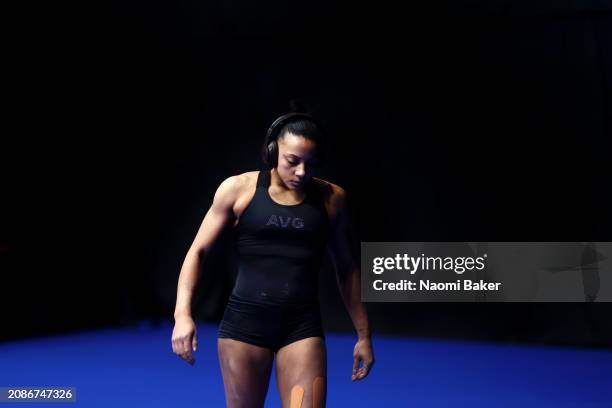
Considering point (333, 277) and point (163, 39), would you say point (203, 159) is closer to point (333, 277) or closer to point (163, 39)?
point (163, 39)

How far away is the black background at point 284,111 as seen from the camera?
23.1 feet

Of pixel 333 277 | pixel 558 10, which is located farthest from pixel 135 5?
pixel 558 10

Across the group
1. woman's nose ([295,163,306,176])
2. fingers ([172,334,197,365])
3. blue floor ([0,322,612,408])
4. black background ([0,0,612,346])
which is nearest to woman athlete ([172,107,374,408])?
woman's nose ([295,163,306,176])

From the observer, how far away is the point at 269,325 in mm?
2723

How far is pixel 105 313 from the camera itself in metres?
8.84

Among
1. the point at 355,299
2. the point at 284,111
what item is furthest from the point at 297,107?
the point at 284,111

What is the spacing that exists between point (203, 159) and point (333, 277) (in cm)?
205

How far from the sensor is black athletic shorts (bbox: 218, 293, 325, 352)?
272 cm

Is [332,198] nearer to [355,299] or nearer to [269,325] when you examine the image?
[355,299]

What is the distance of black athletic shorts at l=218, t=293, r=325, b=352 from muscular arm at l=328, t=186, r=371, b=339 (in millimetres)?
232

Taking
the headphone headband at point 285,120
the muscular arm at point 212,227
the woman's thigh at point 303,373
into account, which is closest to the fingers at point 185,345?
the muscular arm at point 212,227

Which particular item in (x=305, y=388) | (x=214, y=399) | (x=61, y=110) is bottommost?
(x=305, y=388)

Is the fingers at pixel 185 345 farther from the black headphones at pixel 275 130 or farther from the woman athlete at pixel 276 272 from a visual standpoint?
the black headphones at pixel 275 130

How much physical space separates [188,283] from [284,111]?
222 inches
